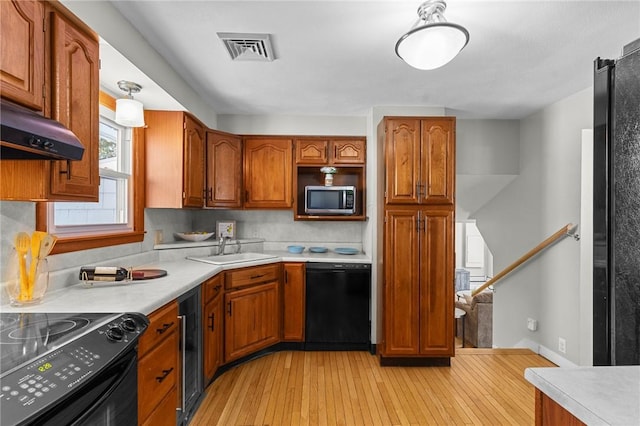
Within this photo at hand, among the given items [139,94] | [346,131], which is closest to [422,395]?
[346,131]

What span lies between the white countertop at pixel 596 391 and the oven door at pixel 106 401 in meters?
1.23

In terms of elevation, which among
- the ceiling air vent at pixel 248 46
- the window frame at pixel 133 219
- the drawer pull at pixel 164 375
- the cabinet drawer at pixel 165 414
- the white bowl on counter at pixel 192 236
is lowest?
the cabinet drawer at pixel 165 414

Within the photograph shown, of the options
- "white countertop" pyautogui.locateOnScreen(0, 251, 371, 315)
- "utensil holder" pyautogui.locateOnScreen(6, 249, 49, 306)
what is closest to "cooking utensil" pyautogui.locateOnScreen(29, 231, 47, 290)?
"utensil holder" pyautogui.locateOnScreen(6, 249, 49, 306)

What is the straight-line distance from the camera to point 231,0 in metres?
1.76

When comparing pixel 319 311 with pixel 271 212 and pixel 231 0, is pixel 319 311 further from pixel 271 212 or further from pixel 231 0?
pixel 231 0

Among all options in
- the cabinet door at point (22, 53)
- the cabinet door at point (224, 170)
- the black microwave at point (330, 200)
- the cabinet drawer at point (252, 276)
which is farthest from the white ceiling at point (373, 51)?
the cabinet drawer at point (252, 276)

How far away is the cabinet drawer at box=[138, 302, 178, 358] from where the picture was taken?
5.10 feet

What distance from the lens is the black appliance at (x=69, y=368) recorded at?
0.87 meters

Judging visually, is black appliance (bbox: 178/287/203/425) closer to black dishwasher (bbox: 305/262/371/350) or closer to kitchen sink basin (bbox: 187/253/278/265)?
kitchen sink basin (bbox: 187/253/278/265)

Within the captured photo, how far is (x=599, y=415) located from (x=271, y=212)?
3610 millimetres

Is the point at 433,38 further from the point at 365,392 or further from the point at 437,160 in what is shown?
the point at 365,392

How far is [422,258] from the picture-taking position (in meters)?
3.07

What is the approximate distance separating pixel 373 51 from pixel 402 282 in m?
1.95

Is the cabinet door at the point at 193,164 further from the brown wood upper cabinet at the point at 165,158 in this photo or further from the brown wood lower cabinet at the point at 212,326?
the brown wood lower cabinet at the point at 212,326
